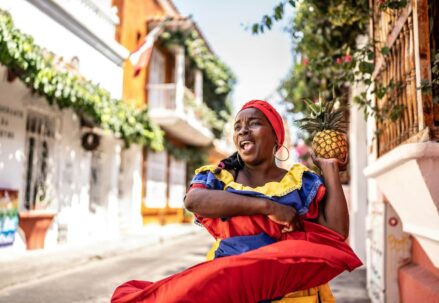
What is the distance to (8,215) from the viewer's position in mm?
8242

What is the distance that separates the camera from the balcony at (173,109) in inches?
612

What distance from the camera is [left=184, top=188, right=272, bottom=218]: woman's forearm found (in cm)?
159

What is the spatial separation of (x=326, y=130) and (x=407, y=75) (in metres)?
1.40

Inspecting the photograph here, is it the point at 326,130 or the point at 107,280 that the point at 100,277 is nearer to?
the point at 107,280

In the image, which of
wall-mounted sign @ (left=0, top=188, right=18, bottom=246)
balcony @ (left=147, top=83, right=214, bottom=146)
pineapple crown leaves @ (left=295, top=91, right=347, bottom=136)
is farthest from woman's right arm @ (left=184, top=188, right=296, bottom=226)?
balcony @ (left=147, top=83, right=214, bottom=146)

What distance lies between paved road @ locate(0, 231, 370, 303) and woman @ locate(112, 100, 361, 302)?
3638 millimetres

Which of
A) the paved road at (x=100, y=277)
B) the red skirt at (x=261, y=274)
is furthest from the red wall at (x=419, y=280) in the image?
the paved road at (x=100, y=277)

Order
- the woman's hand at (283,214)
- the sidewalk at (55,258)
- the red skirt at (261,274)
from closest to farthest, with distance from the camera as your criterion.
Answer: the red skirt at (261,274)
the woman's hand at (283,214)
the sidewalk at (55,258)

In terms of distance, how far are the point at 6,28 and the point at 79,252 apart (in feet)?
14.3

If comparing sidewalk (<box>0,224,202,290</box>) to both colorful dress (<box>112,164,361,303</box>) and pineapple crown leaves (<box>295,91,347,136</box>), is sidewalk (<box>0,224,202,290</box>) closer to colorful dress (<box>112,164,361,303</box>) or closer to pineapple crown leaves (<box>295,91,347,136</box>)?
colorful dress (<box>112,164,361,303</box>)

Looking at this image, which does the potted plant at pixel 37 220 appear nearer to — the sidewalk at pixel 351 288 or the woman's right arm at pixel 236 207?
the sidewalk at pixel 351 288

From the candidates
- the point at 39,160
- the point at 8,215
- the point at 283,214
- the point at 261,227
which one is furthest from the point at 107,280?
the point at 283,214

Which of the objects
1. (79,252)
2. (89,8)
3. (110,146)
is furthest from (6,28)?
(110,146)

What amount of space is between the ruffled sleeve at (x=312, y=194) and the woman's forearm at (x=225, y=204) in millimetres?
202
